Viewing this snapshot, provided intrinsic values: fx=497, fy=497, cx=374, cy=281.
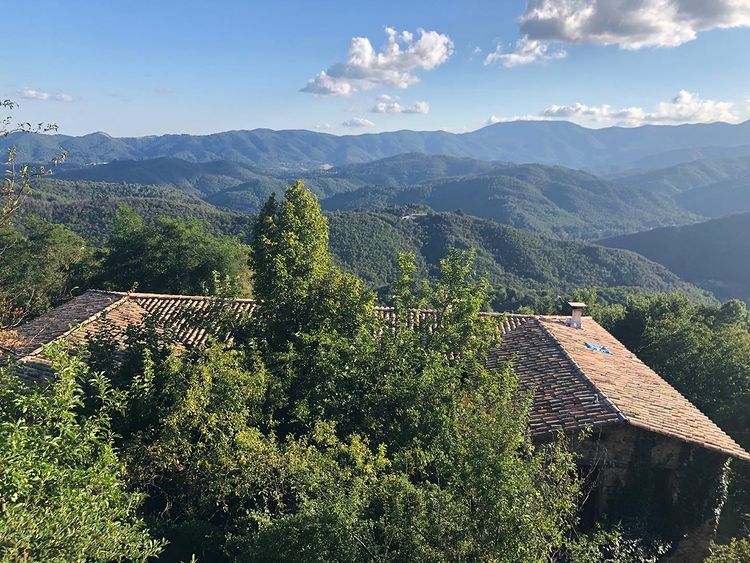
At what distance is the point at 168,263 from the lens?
98.2 ft

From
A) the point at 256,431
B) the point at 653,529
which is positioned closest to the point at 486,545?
the point at 256,431

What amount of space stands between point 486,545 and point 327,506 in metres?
2.08

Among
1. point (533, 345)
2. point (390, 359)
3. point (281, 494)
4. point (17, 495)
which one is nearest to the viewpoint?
point (17, 495)

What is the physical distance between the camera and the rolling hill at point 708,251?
148000 mm

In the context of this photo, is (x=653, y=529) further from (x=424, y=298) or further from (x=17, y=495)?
(x=17, y=495)

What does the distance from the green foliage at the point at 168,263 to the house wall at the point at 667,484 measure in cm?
2114

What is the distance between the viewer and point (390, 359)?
11.1 m

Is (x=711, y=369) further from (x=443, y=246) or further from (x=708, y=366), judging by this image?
(x=443, y=246)

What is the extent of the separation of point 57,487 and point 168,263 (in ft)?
84.7

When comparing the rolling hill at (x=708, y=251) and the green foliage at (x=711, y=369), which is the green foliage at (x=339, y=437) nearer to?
the green foliage at (x=711, y=369)

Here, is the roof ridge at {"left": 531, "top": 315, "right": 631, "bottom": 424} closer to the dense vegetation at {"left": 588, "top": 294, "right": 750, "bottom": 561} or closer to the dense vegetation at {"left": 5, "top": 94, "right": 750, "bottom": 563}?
the dense vegetation at {"left": 5, "top": 94, "right": 750, "bottom": 563}

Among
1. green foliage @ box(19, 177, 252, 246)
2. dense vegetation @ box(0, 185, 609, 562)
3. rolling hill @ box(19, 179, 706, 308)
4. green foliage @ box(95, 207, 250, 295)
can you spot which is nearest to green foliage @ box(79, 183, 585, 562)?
dense vegetation @ box(0, 185, 609, 562)

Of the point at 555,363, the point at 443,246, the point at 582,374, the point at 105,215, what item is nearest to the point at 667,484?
the point at 582,374

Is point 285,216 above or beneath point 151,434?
above
